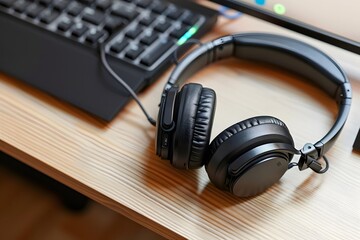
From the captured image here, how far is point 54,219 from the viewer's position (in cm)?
87

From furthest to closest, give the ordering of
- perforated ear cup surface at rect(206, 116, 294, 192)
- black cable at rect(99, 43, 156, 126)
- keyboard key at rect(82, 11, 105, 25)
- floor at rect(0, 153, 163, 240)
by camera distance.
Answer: floor at rect(0, 153, 163, 240)
keyboard key at rect(82, 11, 105, 25)
black cable at rect(99, 43, 156, 126)
perforated ear cup surface at rect(206, 116, 294, 192)

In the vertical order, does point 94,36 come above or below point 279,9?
below

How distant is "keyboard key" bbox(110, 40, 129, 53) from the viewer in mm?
701

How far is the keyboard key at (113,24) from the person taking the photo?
73 cm

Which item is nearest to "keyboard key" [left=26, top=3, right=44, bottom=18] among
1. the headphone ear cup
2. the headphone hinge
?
the headphone ear cup

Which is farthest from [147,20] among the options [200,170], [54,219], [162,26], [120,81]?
[54,219]

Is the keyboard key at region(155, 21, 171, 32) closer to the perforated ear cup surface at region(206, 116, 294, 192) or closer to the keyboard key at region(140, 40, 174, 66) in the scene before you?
the keyboard key at region(140, 40, 174, 66)

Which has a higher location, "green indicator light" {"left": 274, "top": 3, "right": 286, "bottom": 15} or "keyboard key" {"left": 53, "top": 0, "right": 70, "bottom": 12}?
"green indicator light" {"left": 274, "top": 3, "right": 286, "bottom": 15}

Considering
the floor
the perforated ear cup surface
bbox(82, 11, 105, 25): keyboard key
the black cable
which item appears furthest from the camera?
the floor

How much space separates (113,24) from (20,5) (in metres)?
0.16

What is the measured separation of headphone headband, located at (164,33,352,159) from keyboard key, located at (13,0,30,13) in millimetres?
277

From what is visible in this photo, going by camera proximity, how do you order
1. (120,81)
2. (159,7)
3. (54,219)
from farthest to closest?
(54,219) < (159,7) < (120,81)

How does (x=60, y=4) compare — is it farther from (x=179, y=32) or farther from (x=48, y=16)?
(x=179, y=32)

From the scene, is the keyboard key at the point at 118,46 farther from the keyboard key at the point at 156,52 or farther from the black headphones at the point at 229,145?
the black headphones at the point at 229,145
